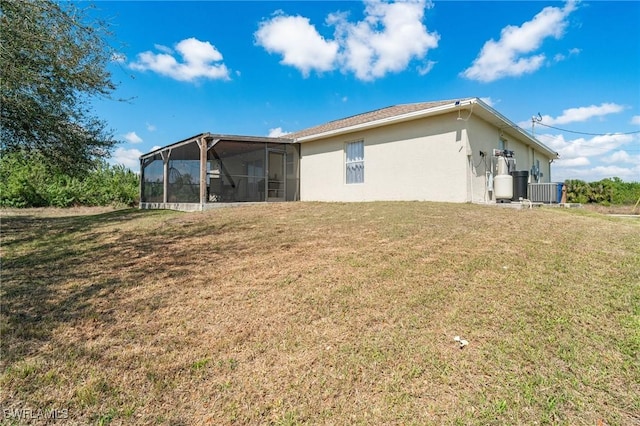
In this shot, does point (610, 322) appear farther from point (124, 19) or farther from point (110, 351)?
point (124, 19)

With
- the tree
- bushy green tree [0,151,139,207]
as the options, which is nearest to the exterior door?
the tree

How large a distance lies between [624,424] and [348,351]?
174 centimetres

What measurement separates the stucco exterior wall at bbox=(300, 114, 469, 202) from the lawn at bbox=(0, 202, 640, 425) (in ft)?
16.4

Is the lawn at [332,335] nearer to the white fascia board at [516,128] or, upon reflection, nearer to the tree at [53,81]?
the tree at [53,81]

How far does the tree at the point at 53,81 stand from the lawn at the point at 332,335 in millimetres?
4146

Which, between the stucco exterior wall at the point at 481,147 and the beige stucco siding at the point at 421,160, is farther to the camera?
the stucco exterior wall at the point at 481,147

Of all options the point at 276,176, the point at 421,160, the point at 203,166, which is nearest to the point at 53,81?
the point at 203,166

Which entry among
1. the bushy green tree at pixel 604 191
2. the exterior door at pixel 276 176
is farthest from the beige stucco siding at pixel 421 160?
the bushy green tree at pixel 604 191

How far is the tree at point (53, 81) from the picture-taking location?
6066 mm

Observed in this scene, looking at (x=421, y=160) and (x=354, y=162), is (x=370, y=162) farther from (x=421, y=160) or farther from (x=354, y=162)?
(x=421, y=160)

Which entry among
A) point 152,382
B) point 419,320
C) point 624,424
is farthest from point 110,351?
point 624,424

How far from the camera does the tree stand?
19.9 ft

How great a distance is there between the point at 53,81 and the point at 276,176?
27.4ft

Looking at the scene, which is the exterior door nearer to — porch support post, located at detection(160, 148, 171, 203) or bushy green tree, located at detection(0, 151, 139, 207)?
porch support post, located at detection(160, 148, 171, 203)
